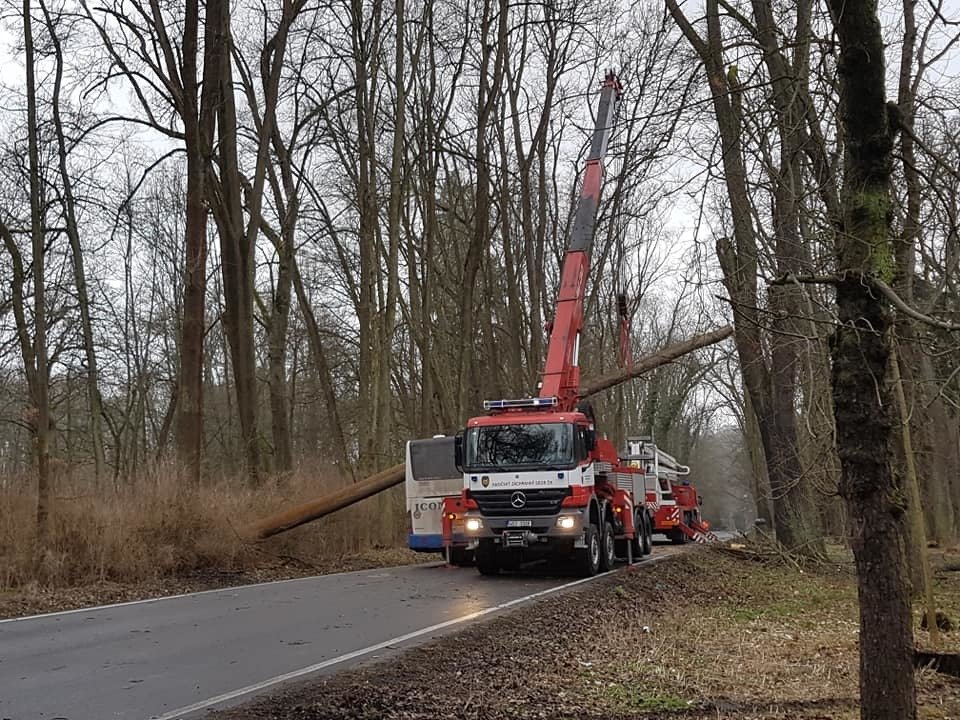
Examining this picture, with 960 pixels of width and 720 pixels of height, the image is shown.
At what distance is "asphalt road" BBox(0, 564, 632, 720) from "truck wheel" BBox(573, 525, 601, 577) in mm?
→ 985

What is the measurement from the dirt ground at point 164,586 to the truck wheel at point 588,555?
5.32 metres

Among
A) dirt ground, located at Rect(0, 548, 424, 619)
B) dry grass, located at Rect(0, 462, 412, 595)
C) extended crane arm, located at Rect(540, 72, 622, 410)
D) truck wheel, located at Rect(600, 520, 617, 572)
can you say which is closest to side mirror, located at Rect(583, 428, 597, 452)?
extended crane arm, located at Rect(540, 72, 622, 410)

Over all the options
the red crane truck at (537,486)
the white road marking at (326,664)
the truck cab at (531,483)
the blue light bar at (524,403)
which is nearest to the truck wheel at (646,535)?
the red crane truck at (537,486)

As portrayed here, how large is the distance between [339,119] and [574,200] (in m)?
8.18

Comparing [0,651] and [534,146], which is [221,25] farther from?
[0,651]

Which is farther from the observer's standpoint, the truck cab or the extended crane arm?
the extended crane arm

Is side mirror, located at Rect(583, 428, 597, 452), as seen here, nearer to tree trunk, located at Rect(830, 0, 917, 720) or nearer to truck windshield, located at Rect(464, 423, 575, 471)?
truck windshield, located at Rect(464, 423, 575, 471)

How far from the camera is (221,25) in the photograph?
22.0 meters

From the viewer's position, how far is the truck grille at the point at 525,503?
54.0ft

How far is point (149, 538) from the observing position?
52.7 ft

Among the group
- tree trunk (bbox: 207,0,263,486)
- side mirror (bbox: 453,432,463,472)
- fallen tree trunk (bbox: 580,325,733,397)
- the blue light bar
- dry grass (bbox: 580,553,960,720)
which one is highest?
tree trunk (bbox: 207,0,263,486)

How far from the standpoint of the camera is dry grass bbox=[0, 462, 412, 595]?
14.6 m

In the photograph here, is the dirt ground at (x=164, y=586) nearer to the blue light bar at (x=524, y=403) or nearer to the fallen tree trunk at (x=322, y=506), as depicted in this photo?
the fallen tree trunk at (x=322, y=506)

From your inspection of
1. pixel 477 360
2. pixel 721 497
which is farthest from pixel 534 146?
pixel 721 497
